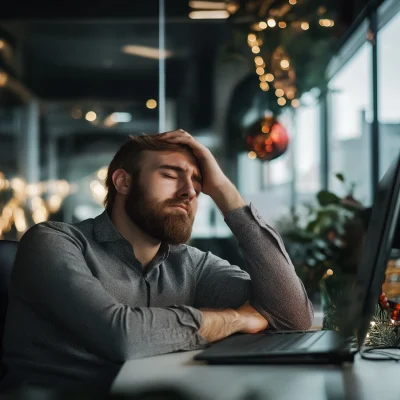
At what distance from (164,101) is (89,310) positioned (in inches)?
169

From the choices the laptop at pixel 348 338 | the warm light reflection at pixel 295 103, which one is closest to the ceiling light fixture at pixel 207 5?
the warm light reflection at pixel 295 103

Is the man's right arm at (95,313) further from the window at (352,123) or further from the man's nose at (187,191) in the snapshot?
the window at (352,123)

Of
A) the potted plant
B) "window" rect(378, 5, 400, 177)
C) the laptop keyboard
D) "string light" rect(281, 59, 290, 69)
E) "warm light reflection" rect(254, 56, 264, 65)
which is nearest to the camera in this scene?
the laptop keyboard

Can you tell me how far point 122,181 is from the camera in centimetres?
199

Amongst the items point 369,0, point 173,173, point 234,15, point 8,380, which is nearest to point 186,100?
point 234,15

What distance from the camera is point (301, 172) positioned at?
5664mm

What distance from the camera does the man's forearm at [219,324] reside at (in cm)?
146

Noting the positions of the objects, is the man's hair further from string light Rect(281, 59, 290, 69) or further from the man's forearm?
string light Rect(281, 59, 290, 69)

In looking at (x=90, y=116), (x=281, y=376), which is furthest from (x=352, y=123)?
(x=281, y=376)

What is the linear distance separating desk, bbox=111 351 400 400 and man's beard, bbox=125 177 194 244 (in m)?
0.54

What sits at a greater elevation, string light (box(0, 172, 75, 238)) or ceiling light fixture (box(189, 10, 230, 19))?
ceiling light fixture (box(189, 10, 230, 19))

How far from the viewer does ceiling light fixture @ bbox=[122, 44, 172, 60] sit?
559cm

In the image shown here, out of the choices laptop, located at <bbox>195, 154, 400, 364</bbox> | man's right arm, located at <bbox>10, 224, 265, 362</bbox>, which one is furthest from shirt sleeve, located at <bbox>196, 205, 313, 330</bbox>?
laptop, located at <bbox>195, 154, 400, 364</bbox>

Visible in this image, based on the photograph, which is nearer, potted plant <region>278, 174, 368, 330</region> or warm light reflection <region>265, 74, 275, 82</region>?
potted plant <region>278, 174, 368, 330</region>
